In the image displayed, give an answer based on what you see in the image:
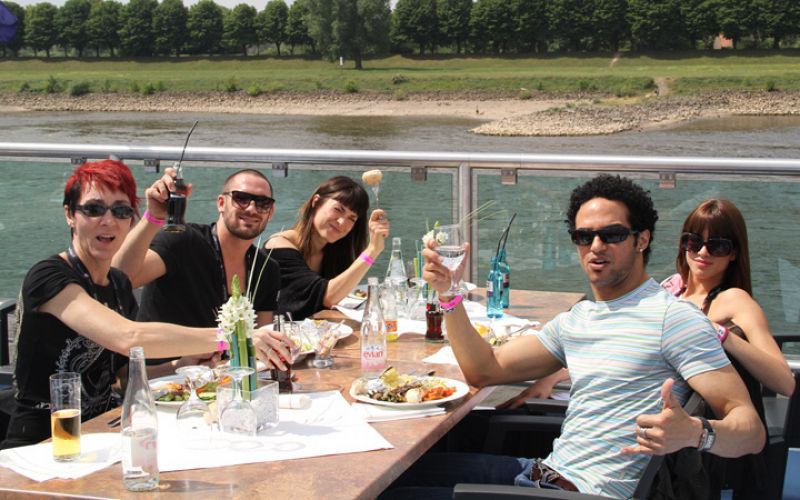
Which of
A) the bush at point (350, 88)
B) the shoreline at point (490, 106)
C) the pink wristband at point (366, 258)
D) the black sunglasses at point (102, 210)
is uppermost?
the bush at point (350, 88)

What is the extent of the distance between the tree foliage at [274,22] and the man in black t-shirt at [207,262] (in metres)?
116

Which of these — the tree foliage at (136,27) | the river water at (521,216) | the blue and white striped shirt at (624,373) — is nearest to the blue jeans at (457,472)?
the blue and white striped shirt at (624,373)

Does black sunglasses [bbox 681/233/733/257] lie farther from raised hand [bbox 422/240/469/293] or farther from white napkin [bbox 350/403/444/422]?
white napkin [bbox 350/403/444/422]

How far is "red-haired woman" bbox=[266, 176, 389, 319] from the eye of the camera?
4.02m

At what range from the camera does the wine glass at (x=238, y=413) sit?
90.9 inches

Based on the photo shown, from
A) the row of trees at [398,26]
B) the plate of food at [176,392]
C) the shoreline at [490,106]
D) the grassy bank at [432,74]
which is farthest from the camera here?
the row of trees at [398,26]

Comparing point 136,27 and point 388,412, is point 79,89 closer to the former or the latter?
point 136,27

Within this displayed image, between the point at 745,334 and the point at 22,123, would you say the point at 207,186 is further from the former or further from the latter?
the point at 22,123

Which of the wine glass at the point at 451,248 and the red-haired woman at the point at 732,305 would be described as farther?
the wine glass at the point at 451,248

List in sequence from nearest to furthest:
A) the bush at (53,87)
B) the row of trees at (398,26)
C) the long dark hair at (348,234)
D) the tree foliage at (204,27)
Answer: the long dark hair at (348,234), the bush at (53,87), the row of trees at (398,26), the tree foliage at (204,27)

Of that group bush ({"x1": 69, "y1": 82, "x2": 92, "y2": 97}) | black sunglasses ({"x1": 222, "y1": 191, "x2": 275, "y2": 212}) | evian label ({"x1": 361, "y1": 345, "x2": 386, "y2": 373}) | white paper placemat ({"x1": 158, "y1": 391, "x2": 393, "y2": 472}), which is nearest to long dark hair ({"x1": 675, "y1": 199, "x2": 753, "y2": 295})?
evian label ({"x1": 361, "y1": 345, "x2": 386, "y2": 373})

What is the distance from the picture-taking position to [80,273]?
2869 millimetres

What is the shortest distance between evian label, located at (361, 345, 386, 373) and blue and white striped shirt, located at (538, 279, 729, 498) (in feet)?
1.97

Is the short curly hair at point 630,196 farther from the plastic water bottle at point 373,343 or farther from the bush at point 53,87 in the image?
the bush at point 53,87
